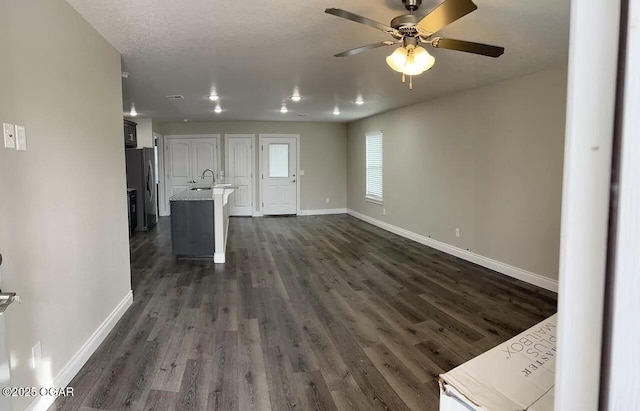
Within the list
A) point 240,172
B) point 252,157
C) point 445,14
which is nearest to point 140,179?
point 240,172

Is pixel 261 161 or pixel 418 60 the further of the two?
pixel 261 161

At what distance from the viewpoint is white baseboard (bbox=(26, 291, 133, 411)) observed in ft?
6.46

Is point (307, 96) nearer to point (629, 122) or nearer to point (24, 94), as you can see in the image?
point (24, 94)

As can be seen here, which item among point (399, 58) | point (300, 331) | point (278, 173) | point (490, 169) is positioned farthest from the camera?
point (278, 173)

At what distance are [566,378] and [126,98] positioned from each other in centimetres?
625

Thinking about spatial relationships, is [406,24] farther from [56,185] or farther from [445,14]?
[56,185]

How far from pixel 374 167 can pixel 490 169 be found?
347cm

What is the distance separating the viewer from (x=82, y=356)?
2.44 metres

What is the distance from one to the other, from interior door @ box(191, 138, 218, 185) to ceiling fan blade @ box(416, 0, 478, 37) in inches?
292

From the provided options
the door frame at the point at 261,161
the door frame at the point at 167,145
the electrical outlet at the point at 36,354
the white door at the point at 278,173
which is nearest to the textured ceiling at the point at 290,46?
the electrical outlet at the point at 36,354

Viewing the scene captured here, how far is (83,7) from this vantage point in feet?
7.80

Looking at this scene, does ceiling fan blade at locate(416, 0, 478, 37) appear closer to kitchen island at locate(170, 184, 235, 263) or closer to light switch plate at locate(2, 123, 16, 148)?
light switch plate at locate(2, 123, 16, 148)

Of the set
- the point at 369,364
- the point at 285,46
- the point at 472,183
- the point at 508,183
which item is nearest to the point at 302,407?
the point at 369,364

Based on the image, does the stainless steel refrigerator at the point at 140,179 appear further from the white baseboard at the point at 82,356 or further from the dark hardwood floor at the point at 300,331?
the white baseboard at the point at 82,356
